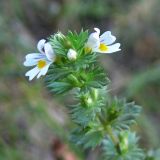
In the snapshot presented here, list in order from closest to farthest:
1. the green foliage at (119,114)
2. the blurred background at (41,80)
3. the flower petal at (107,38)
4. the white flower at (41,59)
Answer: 1. the white flower at (41,59)
2. the flower petal at (107,38)
3. the green foliage at (119,114)
4. the blurred background at (41,80)

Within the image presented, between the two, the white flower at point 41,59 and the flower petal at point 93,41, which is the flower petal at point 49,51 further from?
the flower petal at point 93,41

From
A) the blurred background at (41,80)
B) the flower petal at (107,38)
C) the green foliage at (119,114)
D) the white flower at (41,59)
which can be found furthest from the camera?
the blurred background at (41,80)

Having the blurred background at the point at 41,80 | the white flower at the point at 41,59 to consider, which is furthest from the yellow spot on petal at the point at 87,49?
the blurred background at the point at 41,80

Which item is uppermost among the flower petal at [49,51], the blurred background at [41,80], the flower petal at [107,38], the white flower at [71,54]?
the blurred background at [41,80]

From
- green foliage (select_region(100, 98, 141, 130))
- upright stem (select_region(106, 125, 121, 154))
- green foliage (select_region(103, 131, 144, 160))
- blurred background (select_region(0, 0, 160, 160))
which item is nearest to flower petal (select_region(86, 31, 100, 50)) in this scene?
green foliage (select_region(100, 98, 141, 130))

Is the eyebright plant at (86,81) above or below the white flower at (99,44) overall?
below

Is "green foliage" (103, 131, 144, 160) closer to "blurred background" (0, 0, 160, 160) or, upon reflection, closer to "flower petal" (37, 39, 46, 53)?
"flower petal" (37, 39, 46, 53)

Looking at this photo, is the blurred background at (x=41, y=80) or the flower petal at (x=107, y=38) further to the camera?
the blurred background at (x=41, y=80)

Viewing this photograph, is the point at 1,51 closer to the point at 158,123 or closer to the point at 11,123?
the point at 11,123
